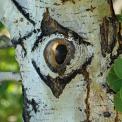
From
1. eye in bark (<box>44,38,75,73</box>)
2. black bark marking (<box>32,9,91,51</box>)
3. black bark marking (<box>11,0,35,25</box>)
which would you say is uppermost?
black bark marking (<box>11,0,35,25</box>)

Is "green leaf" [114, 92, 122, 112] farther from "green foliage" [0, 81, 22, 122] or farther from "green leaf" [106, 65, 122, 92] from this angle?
"green foliage" [0, 81, 22, 122]

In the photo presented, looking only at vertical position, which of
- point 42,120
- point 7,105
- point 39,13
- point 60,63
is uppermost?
point 39,13

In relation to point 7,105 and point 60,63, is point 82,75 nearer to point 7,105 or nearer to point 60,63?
point 60,63

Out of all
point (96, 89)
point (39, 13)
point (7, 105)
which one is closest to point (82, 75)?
point (96, 89)

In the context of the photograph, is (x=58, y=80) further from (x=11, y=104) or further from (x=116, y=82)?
(x=11, y=104)

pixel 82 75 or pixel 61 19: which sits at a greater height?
pixel 61 19

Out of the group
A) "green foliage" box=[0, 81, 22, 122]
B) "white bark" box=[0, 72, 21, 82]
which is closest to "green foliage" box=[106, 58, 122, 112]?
"white bark" box=[0, 72, 21, 82]

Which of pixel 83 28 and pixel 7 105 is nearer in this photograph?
pixel 83 28

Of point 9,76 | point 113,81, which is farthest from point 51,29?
point 9,76
